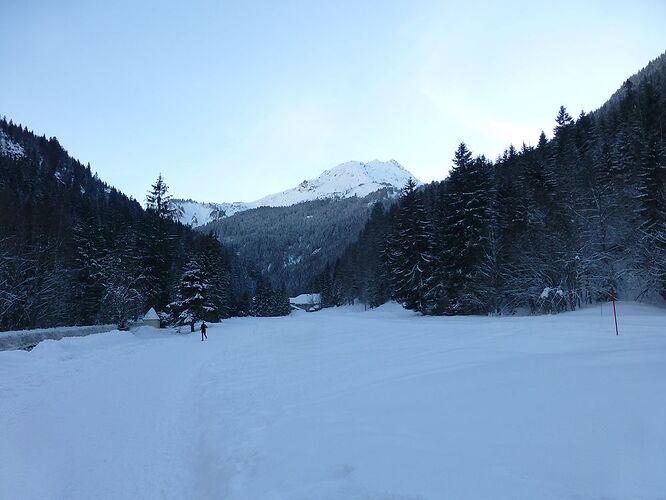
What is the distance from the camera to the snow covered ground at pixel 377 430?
12.5 feet

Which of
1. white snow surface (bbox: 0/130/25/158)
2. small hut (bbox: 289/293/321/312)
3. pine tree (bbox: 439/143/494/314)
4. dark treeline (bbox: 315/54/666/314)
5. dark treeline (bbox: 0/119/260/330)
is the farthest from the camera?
small hut (bbox: 289/293/321/312)

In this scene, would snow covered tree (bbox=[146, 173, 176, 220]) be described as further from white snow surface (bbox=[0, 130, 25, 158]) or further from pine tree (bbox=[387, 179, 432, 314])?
white snow surface (bbox=[0, 130, 25, 158])

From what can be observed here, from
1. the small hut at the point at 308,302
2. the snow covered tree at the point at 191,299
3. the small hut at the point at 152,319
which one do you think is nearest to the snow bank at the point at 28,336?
the small hut at the point at 152,319

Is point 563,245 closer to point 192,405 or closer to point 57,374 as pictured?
point 192,405

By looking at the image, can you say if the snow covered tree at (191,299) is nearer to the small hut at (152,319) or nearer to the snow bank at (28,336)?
the small hut at (152,319)

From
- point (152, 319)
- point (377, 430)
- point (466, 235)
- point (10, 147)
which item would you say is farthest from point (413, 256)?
point (10, 147)

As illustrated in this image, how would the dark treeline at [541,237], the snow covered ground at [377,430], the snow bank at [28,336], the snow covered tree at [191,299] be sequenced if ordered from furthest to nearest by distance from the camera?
the snow covered tree at [191,299], the dark treeline at [541,237], the snow bank at [28,336], the snow covered ground at [377,430]

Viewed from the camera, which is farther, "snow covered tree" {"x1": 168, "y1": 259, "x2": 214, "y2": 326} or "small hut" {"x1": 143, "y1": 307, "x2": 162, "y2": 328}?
"snow covered tree" {"x1": 168, "y1": 259, "x2": 214, "y2": 326}

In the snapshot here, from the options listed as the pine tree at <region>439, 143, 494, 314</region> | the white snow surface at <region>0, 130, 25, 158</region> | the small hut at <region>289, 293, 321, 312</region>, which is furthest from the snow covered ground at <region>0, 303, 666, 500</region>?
the white snow surface at <region>0, 130, 25, 158</region>

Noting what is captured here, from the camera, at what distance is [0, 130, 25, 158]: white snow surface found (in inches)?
4414

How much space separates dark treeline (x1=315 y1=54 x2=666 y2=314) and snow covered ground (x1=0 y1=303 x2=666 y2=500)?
16870 mm

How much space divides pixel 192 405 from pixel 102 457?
315 centimetres

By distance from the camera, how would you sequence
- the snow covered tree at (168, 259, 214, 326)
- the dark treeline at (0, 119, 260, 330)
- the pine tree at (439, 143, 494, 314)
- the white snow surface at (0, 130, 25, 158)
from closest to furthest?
→ the pine tree at (439, 143, 494, 314), the dark treeline at (0, 119, 260, 330), the snow covered tree at (168, 259, 214, 326), the white snow surface at (0, 130, 25, 158)

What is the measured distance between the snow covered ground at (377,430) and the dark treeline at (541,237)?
55.3 feet
